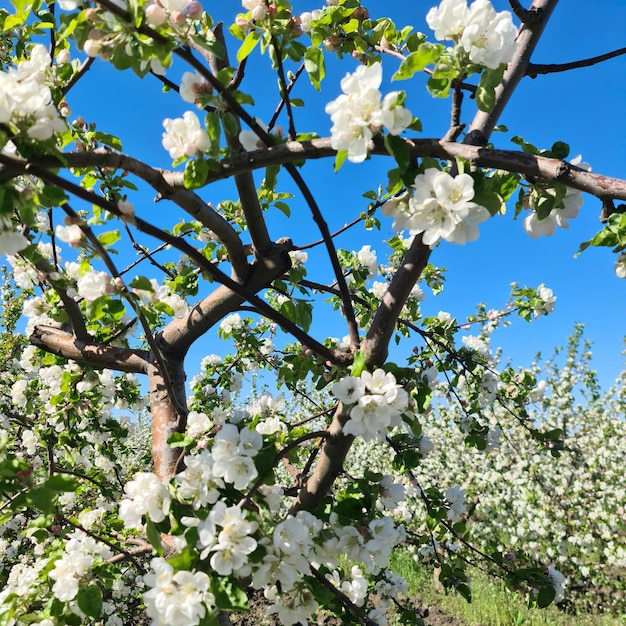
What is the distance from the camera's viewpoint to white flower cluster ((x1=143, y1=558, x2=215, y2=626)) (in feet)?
3.31

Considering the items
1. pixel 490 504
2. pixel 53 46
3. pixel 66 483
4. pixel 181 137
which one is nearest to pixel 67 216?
pixel 181 137

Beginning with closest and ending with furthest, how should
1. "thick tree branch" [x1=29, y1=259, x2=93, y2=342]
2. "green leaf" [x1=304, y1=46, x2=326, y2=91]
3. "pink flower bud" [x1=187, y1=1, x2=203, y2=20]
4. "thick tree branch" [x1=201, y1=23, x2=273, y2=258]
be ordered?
"pink flower bud" [x1=187, y1=1, x2=203, y2=20] → "green leaf" [x1=304, y1=46, x2=326, y2=91] → "thick tree branch" [x1=201, y1=23, x2=273, y2=258] → "thick tree branch" [x1=29, y1=259, x2=93, y2=342]

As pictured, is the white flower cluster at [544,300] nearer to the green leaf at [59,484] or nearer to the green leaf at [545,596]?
the green leaf at [545,596]

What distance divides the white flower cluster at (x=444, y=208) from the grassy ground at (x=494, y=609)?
17.5 feet

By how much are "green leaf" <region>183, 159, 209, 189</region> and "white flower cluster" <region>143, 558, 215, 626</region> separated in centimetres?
94

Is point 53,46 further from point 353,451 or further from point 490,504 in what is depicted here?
point 353,451

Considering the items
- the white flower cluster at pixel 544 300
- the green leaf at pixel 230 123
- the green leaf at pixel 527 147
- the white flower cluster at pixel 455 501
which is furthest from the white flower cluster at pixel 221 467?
the white flower cluster at pixel 544 300

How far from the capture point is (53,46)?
2107 mm

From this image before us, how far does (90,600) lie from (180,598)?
0.49 metres

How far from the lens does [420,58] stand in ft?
3.41

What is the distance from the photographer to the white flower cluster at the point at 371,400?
121 centimetres

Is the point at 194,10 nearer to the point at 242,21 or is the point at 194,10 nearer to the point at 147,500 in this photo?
the point at 242,21

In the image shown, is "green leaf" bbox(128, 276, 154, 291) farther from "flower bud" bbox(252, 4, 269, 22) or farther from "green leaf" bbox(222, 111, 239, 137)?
"flower bud" bbox(252, 4, 269, 22)

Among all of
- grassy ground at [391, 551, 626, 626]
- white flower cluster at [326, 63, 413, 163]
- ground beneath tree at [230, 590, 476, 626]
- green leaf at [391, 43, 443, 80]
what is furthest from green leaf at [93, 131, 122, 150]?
grassy ground at [391, 551, 626, 626]
